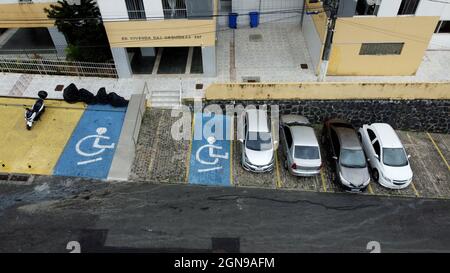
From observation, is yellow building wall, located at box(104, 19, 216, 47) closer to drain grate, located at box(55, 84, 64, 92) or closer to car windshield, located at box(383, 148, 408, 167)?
drain grate, located at box(55, 84, 64, 92)

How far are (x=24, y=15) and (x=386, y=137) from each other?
69.6 ft

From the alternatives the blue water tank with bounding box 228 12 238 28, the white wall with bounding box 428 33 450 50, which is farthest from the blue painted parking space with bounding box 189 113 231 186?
the white wall with bounding box 428 33 450 50

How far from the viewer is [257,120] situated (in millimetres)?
16984

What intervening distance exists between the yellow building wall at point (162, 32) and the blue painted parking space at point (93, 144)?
12.2 feet

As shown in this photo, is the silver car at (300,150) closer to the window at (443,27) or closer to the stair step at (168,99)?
the stair step at (168,99)

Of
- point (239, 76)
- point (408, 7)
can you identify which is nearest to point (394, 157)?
point (408, 7)

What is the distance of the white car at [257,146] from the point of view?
15.8 m

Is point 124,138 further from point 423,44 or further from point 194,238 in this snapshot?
point 423,44

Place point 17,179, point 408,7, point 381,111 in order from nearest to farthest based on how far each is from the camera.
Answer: point 17,179
point 408,7
point 381,111

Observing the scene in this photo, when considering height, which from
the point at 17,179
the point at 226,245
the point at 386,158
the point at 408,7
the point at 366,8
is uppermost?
the point at 408,7

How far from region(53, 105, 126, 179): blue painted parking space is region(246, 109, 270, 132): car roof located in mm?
6546

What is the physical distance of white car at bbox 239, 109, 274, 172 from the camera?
1584cm

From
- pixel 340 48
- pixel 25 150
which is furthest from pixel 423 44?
pixel 25 150

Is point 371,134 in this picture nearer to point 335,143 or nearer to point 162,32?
point 335,143
